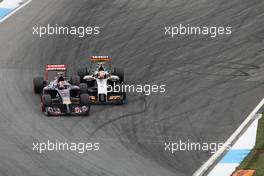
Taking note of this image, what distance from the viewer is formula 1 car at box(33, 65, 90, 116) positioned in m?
32.2

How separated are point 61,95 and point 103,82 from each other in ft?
5.87

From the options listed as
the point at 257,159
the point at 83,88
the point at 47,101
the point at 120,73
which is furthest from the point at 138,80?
the point at 257,159

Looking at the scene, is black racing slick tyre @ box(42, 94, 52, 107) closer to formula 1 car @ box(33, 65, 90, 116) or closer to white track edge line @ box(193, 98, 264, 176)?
formula 1 car @ box(33, 65, 90, 116)

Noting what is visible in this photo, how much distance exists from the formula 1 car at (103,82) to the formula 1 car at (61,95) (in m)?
0.45

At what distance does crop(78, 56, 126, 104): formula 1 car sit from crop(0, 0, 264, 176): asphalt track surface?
63 centimetres

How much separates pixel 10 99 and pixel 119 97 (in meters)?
3.70

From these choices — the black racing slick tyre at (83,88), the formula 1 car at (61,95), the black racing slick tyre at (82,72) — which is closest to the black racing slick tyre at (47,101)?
the formula 1 car at (61,95)

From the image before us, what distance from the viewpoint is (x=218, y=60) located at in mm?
38312

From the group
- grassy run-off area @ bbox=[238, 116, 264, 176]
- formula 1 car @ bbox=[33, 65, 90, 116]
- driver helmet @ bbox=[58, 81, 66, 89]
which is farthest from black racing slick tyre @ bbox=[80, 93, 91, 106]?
grassy run-off area @ bbox=[238, 116, 264, 176]

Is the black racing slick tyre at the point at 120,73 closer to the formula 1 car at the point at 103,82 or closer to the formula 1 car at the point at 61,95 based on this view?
the formula 1 car at the point at 103,82

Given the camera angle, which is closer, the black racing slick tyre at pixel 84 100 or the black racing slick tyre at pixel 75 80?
the black racing slick tyre at pixel 84 100

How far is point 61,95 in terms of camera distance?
108ft

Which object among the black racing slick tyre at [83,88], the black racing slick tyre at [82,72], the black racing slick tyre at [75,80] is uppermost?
the black racing slick tyre at [82,72]

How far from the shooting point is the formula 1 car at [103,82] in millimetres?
33438
